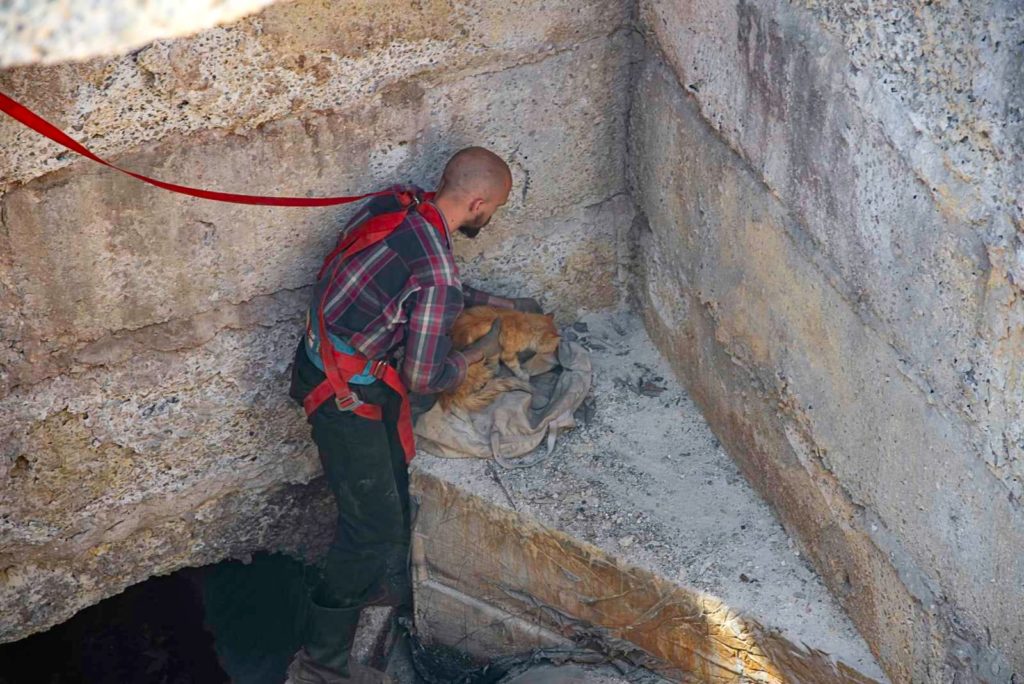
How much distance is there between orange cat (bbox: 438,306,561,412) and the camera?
3867 mm

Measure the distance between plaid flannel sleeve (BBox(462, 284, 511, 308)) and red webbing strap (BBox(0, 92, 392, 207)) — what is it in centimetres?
47

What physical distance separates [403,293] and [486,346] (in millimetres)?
449

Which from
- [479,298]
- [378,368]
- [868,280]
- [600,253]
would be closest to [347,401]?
[378,368]

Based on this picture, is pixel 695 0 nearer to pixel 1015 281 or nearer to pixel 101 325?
pixel 1015 281

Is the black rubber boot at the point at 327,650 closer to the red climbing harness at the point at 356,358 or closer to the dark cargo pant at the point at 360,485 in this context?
the dark cargo pant at the point at 360,485

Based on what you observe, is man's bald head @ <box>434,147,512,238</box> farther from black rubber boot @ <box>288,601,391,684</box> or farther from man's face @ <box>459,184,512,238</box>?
black rubber boot @ <box>288,601,391,684</box>

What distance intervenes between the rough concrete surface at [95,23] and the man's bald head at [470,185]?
27.4 inches

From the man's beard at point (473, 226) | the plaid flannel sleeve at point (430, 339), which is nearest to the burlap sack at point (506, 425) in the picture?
→ the plaid flannel sleeve at point (430, 339)

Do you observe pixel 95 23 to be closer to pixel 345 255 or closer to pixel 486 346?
pixel 345 255

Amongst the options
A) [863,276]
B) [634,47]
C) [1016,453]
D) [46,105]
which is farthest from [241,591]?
[1016,453]

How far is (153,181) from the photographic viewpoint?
336cm

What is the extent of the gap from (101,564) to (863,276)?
8.26ft

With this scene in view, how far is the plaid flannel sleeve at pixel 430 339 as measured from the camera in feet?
11.6

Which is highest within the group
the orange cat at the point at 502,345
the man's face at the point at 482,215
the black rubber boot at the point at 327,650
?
the man's face at the point at 482,215
